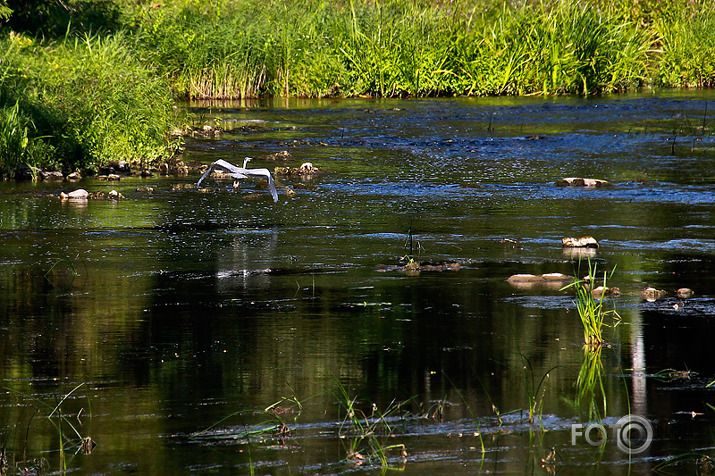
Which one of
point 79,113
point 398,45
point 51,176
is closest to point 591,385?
point 51,176

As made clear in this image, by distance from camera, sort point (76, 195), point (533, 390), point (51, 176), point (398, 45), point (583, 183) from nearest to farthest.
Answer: point (533, 390), point (76, 195), point (583, 183), point (51, 176), point (398, 45)

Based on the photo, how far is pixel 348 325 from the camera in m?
6.52

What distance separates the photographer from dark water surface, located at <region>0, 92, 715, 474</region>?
468cm

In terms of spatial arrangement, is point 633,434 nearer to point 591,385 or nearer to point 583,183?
point 591,385

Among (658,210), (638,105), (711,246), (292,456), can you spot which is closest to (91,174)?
(658,210)

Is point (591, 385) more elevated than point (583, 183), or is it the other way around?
point (583, 183)

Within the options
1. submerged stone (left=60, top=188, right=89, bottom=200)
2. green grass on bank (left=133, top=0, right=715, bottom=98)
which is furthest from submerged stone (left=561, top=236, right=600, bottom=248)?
green grass on bank (left=133, top=0, right=715, bottom=98)

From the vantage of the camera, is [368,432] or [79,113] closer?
[368,432]

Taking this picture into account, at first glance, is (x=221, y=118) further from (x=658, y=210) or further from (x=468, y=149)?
(x=658, y=210)

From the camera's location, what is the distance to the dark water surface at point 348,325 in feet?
15.4

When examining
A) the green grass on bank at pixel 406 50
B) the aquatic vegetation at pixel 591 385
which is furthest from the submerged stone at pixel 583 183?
the green grass on bank at pixel 406 50

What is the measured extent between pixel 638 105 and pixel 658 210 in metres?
10.5

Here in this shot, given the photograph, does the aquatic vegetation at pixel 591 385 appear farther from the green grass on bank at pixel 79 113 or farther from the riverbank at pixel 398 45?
the riverbank at pixel 398 45

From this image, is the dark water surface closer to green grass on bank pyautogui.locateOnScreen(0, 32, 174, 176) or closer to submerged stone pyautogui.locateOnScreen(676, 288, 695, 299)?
submerged stone pyautogui.locateOnScreen(676, 288, 695, 299)
